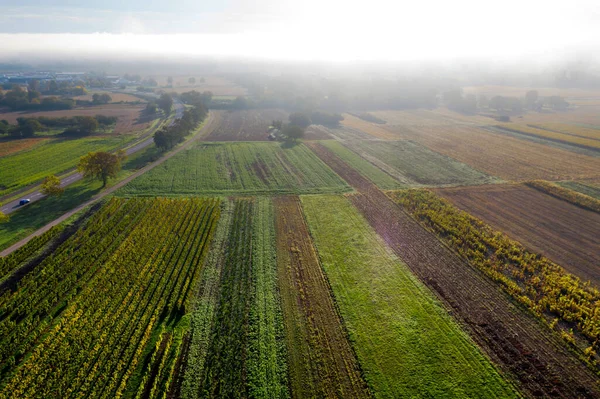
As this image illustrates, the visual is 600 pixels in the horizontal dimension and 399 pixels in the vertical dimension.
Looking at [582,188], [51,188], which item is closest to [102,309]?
[51,188]

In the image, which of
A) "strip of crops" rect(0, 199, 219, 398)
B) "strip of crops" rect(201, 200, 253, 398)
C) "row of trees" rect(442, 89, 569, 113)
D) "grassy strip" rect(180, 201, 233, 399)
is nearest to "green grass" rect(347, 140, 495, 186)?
"strip of crops" rect(201, 200, 253, 398)

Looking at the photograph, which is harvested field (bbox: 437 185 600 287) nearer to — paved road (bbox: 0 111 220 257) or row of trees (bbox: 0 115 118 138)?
paved road (bbox: 0 111 220 257)

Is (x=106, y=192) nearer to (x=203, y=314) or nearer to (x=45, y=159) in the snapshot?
(x=45, y=159)

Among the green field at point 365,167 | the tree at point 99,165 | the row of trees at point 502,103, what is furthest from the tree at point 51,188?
the row of trees at point 502,103

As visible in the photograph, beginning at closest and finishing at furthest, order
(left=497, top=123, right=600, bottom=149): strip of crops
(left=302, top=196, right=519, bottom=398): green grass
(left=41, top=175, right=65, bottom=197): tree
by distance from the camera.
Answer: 1. (left=302, top=196, right=519, bottom=398): green grass
2. (left=41, top=175, right=65, bottom=197): tree
3. (left=497, top=123, right=600, bottom=149): strip of crops

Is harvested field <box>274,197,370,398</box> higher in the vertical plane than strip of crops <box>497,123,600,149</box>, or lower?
lower

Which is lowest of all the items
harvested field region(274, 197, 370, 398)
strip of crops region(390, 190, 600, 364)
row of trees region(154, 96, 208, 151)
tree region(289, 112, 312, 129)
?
harvested field region(274, 197, 370, 398)
